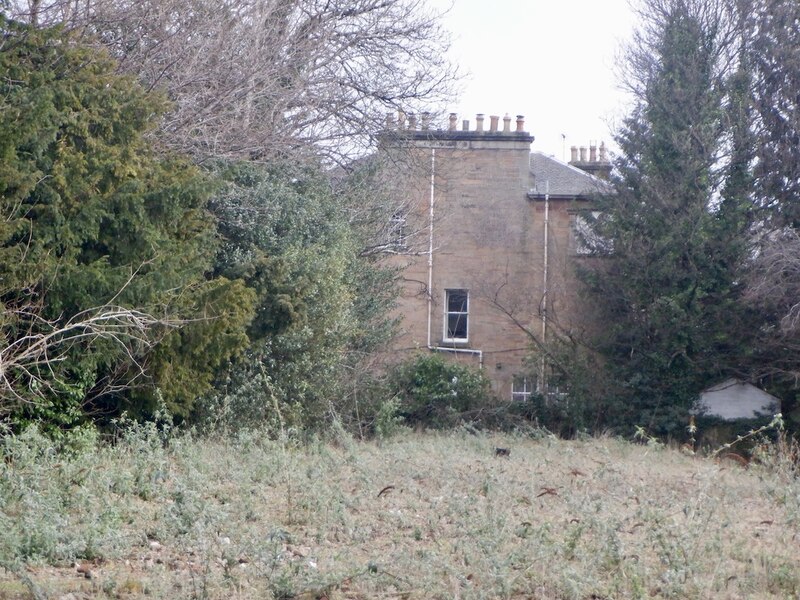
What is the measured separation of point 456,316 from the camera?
31.7 m

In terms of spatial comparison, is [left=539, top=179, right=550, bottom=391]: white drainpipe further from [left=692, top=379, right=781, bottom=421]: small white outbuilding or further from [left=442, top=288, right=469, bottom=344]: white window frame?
[left=692, top=379, right=781, bottom=421]: small white outbuilding

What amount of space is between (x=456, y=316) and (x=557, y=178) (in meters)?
5.94

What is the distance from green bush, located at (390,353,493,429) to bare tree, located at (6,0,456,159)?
26.2ft

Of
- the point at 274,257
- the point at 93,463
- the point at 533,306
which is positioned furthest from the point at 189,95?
the point at 533,306

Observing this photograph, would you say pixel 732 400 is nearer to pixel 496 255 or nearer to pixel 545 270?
pixel 545 270

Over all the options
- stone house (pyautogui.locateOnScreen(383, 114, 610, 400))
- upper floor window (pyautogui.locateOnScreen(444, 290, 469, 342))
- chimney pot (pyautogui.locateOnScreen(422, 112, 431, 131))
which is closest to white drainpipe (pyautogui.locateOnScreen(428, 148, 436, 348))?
stone house (pyautogui.locateOnScreen(383, 114, 610, 400))

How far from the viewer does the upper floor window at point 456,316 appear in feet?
103

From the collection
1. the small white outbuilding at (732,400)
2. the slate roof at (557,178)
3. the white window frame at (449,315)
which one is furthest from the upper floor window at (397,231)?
the small white outbuilding at (732,400)

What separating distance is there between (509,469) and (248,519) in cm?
427

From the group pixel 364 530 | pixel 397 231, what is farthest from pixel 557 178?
pixel 364 530

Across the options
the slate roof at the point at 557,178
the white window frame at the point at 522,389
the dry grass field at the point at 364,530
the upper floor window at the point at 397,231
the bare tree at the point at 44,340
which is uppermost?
the slate roof at the point at 557,178

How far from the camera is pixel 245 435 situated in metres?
11.6

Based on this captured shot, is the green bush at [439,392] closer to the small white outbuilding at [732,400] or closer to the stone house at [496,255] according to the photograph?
the stone house at [496,255]

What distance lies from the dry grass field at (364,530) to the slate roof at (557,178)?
20078 millimetres
